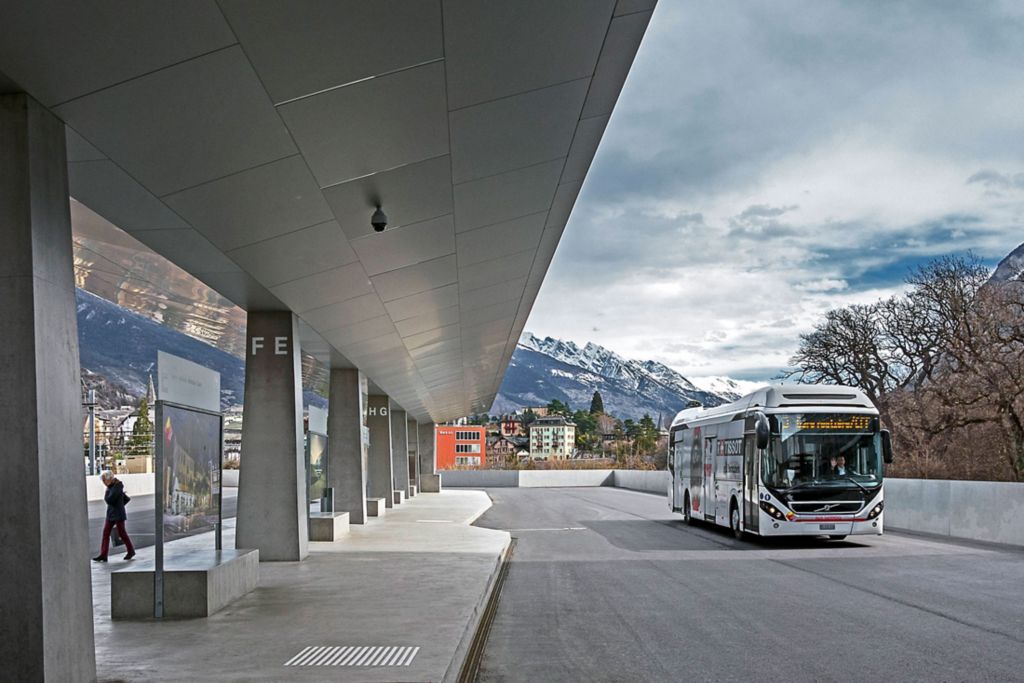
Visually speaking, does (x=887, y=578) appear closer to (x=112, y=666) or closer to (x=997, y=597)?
(x=997, y=597)

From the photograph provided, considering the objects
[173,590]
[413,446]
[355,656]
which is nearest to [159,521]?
[173,590]

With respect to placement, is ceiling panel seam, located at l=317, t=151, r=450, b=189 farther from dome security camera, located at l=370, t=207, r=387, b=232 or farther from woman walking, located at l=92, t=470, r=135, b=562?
woman walking, located at l=92, t=470, r=135, b=562

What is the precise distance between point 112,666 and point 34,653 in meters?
1.77

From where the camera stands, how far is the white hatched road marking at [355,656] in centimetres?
800

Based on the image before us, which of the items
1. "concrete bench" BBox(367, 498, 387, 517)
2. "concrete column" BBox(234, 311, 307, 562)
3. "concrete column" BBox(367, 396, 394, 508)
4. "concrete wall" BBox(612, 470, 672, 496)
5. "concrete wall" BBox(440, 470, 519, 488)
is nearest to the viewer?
"concrete column" BBox(234, 311, 307, 562)

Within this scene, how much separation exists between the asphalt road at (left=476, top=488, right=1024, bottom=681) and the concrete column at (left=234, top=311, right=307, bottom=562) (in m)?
3.99

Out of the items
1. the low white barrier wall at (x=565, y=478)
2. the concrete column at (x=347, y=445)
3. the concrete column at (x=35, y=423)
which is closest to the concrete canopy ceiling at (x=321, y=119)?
the concrete column at (x=35, y=423)

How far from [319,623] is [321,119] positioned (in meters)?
5.25

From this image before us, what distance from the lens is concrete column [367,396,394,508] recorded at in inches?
1377

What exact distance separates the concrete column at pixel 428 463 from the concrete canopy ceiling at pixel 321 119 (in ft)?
133

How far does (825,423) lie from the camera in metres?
20.2

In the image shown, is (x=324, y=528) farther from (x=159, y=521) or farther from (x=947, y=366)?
(x=947, y=366)

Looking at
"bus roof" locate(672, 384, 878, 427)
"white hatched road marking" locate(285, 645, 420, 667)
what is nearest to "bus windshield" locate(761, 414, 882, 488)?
"bus roof" locate(672, 384, 878, 427)

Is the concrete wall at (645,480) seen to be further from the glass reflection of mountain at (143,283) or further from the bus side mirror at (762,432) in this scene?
the glass reflection of mountain at (143,283)
